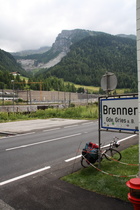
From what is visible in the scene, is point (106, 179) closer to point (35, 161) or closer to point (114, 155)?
point (114, 155)

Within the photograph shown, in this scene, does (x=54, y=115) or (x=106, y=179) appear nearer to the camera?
(x=106, y=179)

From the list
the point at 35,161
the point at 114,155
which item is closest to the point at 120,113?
the point at 114,155

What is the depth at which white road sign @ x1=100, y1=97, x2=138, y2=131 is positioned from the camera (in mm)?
5359

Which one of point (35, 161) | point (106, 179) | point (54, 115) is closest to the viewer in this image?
point (106, 179)

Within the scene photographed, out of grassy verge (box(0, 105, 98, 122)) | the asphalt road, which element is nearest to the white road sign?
the asphalt road

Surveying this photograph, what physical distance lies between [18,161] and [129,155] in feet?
13.7

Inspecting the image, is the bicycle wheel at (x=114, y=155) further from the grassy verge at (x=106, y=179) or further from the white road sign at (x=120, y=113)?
the white road sign at (x=120, y=113)

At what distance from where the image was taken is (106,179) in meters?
5.41

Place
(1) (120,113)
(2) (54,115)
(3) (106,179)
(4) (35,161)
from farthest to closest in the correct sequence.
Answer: (2) (54,115) → (4) (35,161) → (1) (120,113) → (3) (106,179)

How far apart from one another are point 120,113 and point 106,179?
1.82 meters

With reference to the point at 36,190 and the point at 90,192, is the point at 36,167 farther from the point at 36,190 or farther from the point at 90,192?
the point at 90,192

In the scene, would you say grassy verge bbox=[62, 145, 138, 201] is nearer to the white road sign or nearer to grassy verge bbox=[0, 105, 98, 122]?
the white road sign

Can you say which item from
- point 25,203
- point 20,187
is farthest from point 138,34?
point 20,187

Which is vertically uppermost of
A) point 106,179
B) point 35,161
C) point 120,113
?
point 120,113
